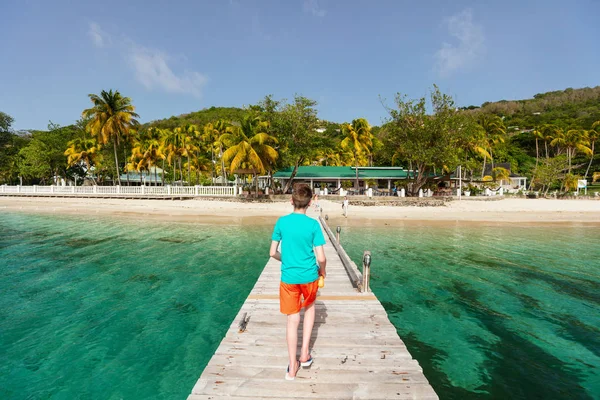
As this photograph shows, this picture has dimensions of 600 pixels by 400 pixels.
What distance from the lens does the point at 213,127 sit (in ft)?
155

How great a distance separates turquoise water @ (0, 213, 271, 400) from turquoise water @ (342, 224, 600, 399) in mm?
4055

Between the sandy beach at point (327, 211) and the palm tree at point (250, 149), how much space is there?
13.4ft

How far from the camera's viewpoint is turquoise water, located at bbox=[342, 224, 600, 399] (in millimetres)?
4891

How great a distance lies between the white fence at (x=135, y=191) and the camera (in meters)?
34.2

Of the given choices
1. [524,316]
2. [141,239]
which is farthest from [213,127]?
[524,316]

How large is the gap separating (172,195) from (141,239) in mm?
19242

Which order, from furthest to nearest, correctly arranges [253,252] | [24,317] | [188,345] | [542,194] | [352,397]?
[542,194] < [253,252] < [24,317] < [188,345] < [352,397]

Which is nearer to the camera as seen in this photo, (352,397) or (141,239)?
(352,397)

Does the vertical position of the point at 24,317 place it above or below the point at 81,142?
below

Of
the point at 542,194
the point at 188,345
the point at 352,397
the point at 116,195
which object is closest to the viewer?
the point at 352,397

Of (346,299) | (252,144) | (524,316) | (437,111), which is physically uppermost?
(437,111)

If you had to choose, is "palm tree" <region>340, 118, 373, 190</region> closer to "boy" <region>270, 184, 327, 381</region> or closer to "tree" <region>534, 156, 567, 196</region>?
"tree" <region>534, 156, 567, 196</region>

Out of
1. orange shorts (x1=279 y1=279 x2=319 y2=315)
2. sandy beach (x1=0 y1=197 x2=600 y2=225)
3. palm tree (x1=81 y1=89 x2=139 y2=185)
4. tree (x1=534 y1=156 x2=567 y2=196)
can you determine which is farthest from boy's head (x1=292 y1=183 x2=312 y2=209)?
tree (x1=534 y1=156 x2=567 y2=196)

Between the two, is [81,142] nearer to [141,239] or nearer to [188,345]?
[141,239]
